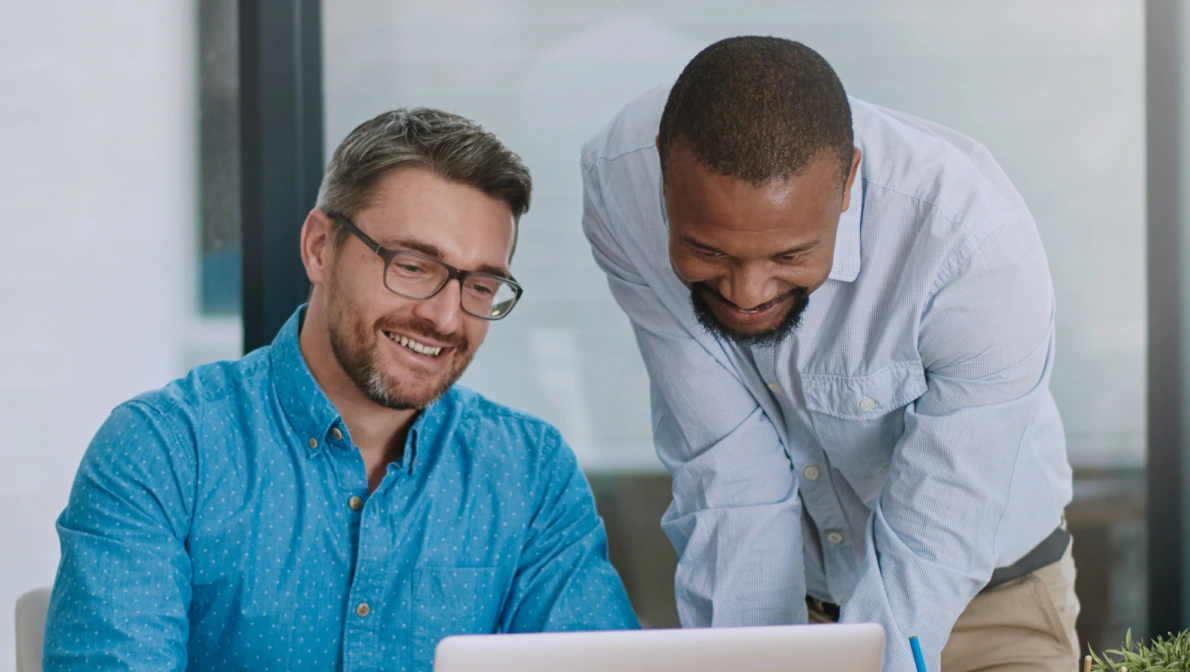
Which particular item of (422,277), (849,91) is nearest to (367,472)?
(422,277)

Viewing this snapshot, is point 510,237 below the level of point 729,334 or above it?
above

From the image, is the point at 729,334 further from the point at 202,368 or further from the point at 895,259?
the point at 202,368

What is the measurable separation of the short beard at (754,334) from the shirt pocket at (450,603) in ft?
1.69

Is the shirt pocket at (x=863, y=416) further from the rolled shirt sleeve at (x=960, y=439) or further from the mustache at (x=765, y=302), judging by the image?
the mustache at (x=765, y=302)

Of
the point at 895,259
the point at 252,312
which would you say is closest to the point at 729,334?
the point at 895,259

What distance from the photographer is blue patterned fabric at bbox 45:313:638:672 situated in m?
1.35

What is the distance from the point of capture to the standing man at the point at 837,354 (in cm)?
128

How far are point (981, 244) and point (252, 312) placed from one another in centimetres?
149

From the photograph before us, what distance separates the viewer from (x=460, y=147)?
1.61m

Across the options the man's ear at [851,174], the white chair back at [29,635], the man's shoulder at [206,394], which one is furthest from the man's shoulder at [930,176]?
the white chair back at [29,635]

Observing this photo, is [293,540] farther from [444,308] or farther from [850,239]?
[850,239]

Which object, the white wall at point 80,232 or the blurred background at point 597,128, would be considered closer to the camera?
the white wall at point 80,232

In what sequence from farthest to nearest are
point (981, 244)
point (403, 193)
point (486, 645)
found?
point (403, 193) < point (981, 244) < point (486, 645)

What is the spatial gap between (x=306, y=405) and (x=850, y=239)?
2.73 ft
